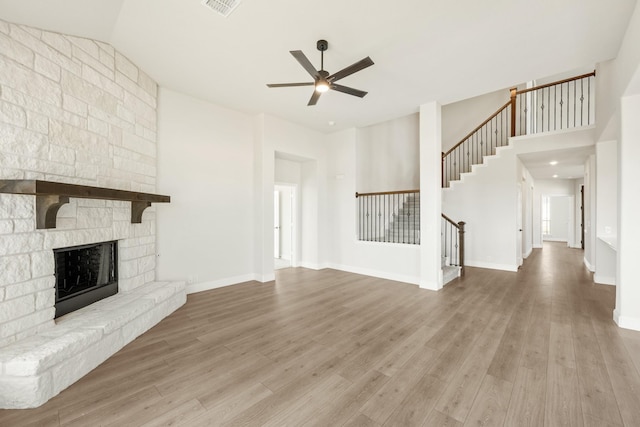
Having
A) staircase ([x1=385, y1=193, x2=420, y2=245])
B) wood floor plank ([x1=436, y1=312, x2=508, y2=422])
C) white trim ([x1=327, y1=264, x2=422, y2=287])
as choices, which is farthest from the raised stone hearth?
staircase ([x1=385, y1=193, x2=420, y2=245])

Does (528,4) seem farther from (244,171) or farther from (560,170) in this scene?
(560,170)

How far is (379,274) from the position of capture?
19.1ft

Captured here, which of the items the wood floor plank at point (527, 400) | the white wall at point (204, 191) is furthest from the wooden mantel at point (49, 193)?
the wood floor plank at point (527, 400)

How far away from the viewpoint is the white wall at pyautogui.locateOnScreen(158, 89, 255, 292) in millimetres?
4383

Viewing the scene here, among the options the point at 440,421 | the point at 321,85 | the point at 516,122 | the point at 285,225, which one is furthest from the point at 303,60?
A: the point at 516,122

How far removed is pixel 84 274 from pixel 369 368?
3.30m

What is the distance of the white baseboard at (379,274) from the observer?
209 inches

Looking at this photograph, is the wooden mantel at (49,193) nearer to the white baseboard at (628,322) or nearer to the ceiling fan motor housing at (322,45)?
the ceiling fan motor housing at (322,45)

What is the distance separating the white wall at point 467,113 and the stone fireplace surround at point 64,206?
27.5 feet

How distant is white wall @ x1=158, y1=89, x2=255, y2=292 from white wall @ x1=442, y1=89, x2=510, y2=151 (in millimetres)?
6542

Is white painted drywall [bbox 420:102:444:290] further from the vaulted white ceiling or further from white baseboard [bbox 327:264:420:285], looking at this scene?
the vaulted white ceiling

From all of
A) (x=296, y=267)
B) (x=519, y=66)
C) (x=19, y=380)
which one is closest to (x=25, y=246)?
(x=19, y=380)

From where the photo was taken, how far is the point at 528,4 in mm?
2557

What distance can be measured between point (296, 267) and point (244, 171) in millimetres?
2784
